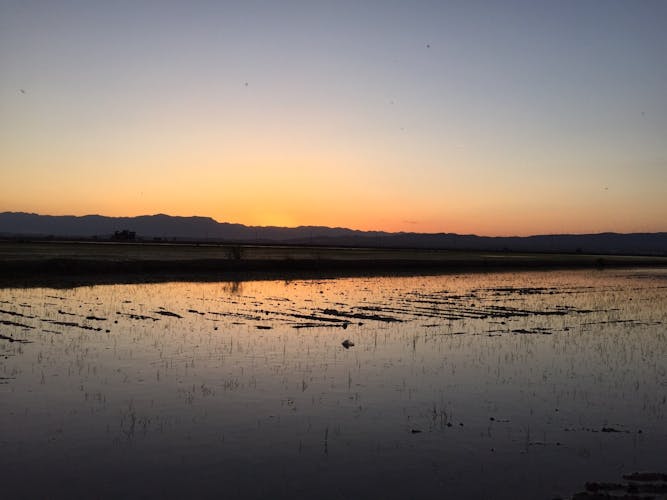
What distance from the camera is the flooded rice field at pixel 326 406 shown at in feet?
28.6

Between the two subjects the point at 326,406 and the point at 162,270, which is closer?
the point at 326,406

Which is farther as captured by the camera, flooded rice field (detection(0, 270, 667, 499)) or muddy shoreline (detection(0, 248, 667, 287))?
muddy shoreline (detection(0, 248, 667, 287))

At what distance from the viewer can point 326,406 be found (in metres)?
12.2

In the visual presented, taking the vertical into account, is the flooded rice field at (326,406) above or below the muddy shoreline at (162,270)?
below

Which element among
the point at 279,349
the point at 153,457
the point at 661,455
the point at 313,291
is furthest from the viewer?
the point at 313,291

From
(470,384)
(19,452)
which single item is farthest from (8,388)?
(470,384)

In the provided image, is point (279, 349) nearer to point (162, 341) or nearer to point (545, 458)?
point (162, 341)

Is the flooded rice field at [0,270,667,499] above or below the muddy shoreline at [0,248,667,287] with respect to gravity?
below

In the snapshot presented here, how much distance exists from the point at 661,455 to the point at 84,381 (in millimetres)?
11931

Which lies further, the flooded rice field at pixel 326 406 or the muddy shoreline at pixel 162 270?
the muddy shoreline at pixel 162 270

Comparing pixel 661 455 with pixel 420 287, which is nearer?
pixel 661 455

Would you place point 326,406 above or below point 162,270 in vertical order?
below

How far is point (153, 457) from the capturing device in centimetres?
930

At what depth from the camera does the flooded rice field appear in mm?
8711
